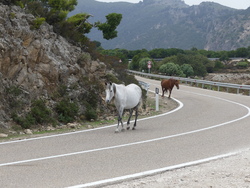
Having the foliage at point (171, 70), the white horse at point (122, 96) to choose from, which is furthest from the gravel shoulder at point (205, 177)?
the foliage at point (171, 70)

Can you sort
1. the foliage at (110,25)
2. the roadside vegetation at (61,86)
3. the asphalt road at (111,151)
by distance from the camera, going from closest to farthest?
the asphalt road at (111,151) → the roadside vegetation at (61,86) → the foliage at (110,25)

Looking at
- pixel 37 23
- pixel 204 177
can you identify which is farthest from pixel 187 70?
pixel 204 177

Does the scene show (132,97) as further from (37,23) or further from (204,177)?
(204,177)

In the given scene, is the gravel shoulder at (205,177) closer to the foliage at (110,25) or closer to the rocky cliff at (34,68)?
the rocky cliff at (34,68)

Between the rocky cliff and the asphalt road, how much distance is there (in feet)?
8.40

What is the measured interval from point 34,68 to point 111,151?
20.8 feet

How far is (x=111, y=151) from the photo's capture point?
9.70 meters

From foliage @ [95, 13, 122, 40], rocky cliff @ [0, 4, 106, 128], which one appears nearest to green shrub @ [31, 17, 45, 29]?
rocky cliff @ [0, 4, 106, 128]

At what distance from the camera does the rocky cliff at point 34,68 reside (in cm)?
1344

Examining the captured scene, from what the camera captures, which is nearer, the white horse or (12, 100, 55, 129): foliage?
the white horse

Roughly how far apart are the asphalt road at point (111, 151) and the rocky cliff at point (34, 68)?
2.56 meters

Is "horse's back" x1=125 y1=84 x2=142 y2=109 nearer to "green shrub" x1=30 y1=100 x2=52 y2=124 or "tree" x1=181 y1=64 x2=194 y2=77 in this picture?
"green shrub" x1=30 y1=100 x2=52 y2=124

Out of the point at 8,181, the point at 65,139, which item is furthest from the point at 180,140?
the point at 8,181

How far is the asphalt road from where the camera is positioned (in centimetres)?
743
